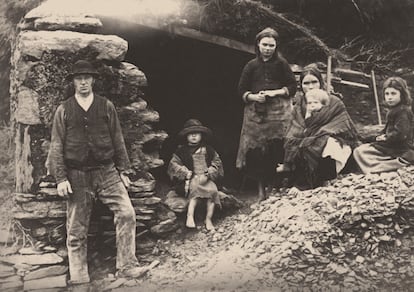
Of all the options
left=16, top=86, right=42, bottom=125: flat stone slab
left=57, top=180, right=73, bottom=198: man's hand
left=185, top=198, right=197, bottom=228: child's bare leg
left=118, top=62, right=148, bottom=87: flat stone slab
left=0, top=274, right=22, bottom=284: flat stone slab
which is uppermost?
left=118, top=62, right=148, bottom=87: flat stone slab

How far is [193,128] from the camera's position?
4.34 metres

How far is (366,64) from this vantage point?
15.9ft

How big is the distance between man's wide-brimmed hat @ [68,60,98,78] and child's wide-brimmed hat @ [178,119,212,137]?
2.88 ft

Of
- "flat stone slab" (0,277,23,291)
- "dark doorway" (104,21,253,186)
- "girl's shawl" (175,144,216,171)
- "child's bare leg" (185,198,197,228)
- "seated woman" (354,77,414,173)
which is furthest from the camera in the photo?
"dark doorway" (104,21,253,186)

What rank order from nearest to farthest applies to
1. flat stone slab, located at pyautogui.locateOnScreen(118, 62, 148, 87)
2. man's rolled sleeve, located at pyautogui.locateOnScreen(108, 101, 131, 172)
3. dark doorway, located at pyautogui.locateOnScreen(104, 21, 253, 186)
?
man's rolled sleeve, located at pyautogui.locateOnScreen(108, 101, 131, 172), flat stone slab, located at pyautogui.locateOnScreen(118, 62, 148, 87), dark doorway, located at pyautogui.locateOnScreen(104, 21, 253, 186)

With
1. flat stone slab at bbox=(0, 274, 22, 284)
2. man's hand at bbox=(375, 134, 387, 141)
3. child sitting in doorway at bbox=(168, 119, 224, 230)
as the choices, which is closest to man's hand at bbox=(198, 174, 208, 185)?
child sitting in doorway at bbox=(168, 119, 224, 230)

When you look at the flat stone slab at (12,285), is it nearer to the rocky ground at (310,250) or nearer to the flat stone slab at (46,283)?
the flat stone slab at (46,283)

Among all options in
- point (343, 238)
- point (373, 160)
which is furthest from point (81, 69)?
point (373, 160)

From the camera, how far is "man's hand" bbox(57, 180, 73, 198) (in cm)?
364

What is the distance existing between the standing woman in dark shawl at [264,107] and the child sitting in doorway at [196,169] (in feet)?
0.86

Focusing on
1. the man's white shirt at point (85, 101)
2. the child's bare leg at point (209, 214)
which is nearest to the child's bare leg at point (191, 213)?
A: the child's bare leg at point (209, 214)

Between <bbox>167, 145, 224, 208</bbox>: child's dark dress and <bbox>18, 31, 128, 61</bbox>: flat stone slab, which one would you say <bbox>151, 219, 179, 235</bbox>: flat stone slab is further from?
<bbox>18, 31, 128, 61</bbox>: flat stone slab

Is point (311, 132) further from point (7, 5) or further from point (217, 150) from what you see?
point (7, 5)

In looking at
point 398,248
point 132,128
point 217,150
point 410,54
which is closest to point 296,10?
point 410,54
